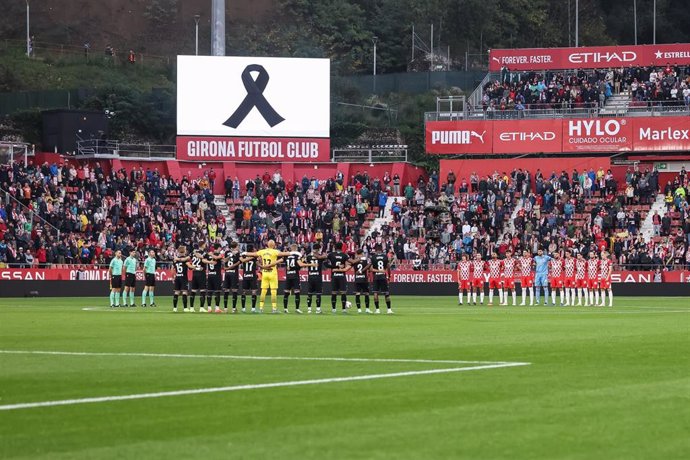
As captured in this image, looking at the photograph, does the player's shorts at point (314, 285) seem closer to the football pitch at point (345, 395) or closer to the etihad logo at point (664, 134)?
the football pitch at point (345, 395)

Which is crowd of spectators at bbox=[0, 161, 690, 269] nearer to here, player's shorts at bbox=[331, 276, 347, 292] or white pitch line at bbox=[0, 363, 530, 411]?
player's shorts at bbox=[331, 276, 347, 292]

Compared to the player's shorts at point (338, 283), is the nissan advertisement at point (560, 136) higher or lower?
higher

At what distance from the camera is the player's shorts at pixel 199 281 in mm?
41188

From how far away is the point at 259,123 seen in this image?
235 feet

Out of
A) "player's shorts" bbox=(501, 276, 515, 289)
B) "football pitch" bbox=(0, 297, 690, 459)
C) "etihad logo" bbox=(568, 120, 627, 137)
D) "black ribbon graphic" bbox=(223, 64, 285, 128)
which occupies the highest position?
"black ribbon graphic" bbox=(223, 64, 285, 128)

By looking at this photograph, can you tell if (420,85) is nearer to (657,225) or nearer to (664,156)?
(664,156)

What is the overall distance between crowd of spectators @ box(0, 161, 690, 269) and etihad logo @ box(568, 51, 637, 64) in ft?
28.5

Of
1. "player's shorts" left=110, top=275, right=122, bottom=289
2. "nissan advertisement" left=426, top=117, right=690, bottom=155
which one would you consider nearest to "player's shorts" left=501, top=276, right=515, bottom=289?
"player's shorts" left=110, top=275, right=122, bottom=289

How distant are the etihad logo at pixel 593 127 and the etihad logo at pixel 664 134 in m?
1.28

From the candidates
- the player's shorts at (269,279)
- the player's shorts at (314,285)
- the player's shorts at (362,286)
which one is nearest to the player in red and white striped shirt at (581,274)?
the player's shorts at (362,286)

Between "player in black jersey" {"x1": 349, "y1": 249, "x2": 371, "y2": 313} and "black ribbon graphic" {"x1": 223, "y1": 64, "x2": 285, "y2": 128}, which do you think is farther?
"black ribbon graphic" {"x1": 223, "y1": 64, "x2": 285, "y2": 128}

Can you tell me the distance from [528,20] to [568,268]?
65.2 m

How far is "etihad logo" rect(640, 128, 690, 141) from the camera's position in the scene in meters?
69.5

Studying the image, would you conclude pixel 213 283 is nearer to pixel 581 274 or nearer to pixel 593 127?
pixel 581 274
